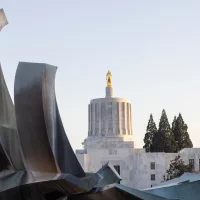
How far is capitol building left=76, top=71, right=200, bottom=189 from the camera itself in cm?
3994

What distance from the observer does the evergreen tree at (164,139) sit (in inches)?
1780

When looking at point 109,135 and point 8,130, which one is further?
point 109,135

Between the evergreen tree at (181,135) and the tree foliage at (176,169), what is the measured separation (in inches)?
287

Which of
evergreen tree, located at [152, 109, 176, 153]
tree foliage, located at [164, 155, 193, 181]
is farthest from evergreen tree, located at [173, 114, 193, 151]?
tree foliage, located at [164, 155, 193, 181]

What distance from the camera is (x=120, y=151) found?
4066cm

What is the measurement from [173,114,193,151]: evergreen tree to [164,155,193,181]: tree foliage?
729 cm

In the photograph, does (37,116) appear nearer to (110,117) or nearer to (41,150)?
(41,150)

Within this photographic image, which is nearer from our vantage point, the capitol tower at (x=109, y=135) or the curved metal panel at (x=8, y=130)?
the curved metal panel at (x=8, y=130)

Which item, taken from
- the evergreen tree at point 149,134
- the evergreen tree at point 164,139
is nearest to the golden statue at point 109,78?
the evergreen tree at point 149,134

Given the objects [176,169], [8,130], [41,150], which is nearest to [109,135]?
[176,169]

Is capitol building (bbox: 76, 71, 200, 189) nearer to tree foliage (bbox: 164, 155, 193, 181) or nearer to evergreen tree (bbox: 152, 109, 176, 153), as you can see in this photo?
tree foliage (bbox: 164, 155, 193, 181)

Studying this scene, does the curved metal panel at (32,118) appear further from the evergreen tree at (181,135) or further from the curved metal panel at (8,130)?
the evergreen tree at (181,135)

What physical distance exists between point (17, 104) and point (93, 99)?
113 ft

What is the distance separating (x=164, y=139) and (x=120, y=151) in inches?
261
